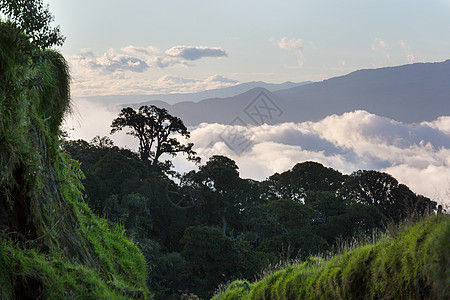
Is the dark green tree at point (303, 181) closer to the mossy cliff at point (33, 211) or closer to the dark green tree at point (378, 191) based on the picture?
the dark green tree at point (378, 191)

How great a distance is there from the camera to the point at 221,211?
34.6 metres

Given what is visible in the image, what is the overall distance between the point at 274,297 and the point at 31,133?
511cm

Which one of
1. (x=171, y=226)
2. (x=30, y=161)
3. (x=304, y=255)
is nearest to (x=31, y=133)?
(x=30, y=161)

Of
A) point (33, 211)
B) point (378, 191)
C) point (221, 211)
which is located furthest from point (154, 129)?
point (33, 211)

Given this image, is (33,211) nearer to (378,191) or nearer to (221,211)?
(221,211)

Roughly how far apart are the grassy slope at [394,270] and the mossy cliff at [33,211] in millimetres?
3011

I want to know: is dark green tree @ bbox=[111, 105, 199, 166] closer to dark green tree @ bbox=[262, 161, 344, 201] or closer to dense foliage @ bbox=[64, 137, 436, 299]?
dense foliage @ bbox=[64, 137, 436, 299]

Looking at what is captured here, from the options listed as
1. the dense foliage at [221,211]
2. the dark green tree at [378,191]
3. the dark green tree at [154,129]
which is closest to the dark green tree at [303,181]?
the dense foliage at [221,211]

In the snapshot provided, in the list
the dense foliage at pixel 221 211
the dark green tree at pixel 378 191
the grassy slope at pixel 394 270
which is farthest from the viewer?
the dark green tree at pixel 378 191

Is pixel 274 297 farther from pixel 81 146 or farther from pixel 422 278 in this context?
pixel 81 146

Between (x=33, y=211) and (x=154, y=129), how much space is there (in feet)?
109

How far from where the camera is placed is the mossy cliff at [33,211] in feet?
17.0

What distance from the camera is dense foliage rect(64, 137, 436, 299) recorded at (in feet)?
82.8

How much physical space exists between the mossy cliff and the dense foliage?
633 inches
